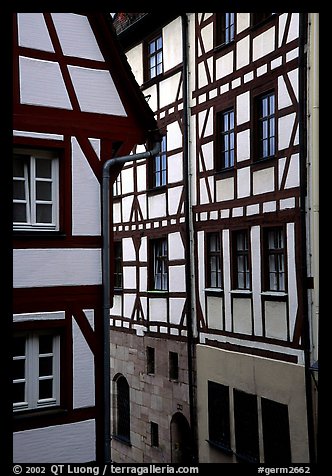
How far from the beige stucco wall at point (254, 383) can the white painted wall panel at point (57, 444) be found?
1809 millimetres

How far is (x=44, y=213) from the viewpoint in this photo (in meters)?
3.81

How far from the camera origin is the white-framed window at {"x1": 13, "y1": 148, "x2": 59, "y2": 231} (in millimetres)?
3719

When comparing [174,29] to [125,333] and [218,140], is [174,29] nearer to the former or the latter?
[218,140]

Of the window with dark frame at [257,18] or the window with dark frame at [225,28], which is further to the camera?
the window with dark frame at [225,28]

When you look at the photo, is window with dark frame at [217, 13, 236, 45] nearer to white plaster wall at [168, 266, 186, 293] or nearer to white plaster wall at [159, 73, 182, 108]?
white plaster wall at [159, 73, 182, 108]

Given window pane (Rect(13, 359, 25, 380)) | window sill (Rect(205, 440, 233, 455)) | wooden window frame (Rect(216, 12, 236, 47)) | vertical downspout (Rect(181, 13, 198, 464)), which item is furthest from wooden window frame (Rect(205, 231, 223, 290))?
window pane (Rect(13, 359, 25, 380))

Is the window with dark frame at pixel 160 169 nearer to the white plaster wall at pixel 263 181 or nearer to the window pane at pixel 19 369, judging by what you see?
the white plaster wall at pixel 263 181

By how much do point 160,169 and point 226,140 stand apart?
1328 mm

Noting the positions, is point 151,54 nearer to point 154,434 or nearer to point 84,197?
point 84,197

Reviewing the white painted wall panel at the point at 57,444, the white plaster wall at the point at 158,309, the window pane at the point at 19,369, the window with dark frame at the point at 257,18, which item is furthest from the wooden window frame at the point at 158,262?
the window pane at the point at 19,369

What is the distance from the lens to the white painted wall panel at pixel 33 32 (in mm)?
3670

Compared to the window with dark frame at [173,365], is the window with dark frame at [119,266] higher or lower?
higher

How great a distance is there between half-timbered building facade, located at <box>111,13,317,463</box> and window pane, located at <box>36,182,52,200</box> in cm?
202

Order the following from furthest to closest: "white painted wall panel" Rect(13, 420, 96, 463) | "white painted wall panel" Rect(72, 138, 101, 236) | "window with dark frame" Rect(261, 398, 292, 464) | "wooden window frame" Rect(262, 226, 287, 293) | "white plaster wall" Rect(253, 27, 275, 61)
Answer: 1. "white plaster wall" Rect(253, 27, 275, 61)
2. "wooden window frame" Rect(262, 226, 287, 293)
3. "window with dark frame" Rect(261, 398, 292, 464)
4. "white painted wall panel" Rect(72, 138, 101, 236)
5. "white painted wall panel" Rect(13, 420, 96, 463)
